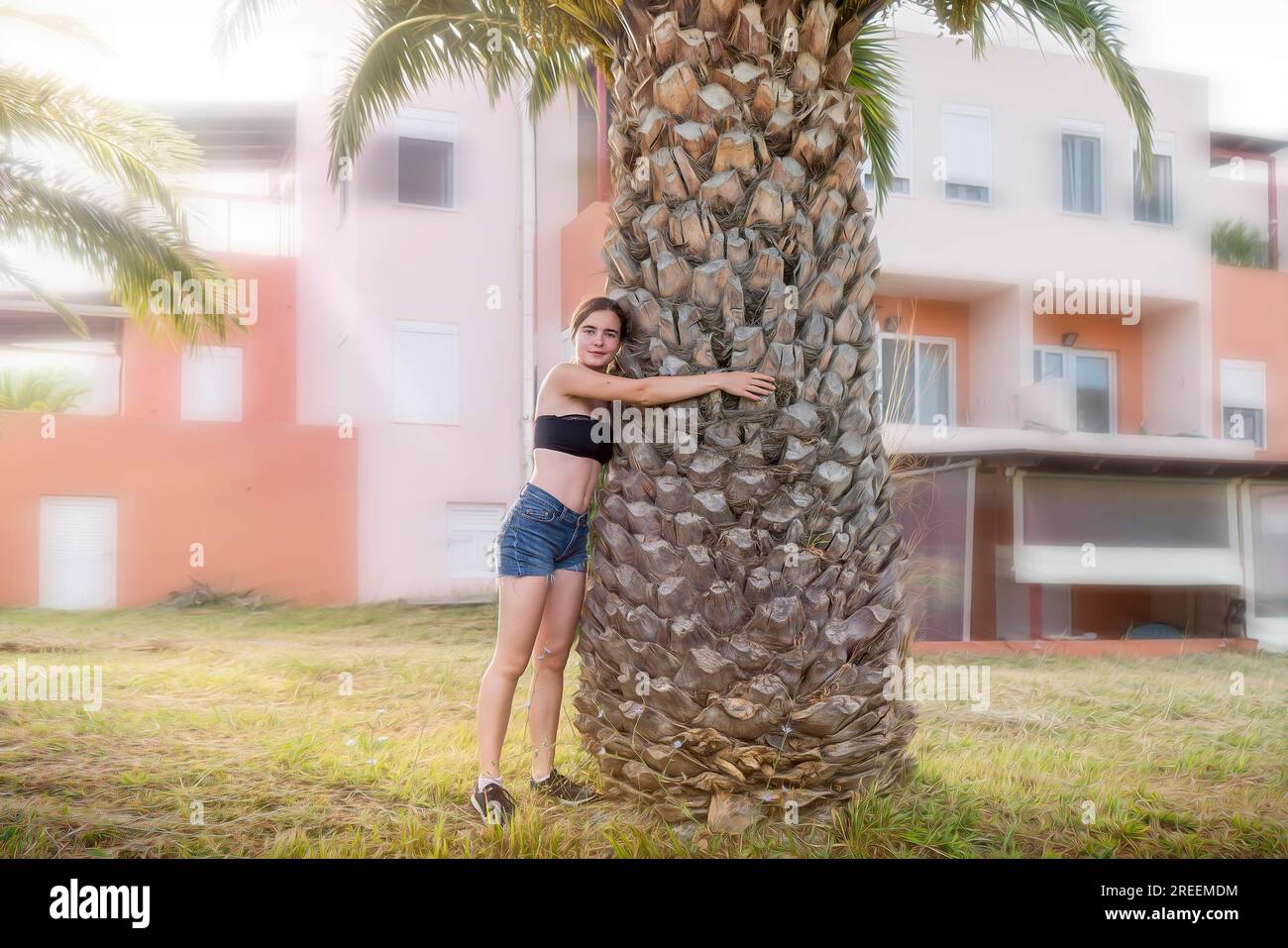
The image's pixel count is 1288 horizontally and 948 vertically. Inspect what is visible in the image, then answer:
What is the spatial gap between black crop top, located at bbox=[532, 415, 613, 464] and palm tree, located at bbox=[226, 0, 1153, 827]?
13 cm

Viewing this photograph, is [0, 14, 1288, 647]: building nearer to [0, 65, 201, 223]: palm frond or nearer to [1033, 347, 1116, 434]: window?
[1033, 347, 1116, 434]: window

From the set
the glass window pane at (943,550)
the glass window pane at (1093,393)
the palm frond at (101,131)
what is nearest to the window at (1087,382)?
the glass window pane at (1093,393)

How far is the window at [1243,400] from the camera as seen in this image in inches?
544

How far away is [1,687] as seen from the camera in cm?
676

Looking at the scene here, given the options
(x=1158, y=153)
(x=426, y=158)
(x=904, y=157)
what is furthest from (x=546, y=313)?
(x=1158, y=153)

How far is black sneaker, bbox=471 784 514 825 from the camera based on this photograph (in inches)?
153

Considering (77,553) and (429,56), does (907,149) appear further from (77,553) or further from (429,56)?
(77,553)

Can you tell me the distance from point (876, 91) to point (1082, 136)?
340 inches

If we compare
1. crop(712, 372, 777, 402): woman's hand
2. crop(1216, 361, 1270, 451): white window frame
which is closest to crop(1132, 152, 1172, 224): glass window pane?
crop(1216, 361, 1270, 451): white window frame

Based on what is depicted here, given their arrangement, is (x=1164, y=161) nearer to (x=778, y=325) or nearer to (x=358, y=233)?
(x=358, y=233)

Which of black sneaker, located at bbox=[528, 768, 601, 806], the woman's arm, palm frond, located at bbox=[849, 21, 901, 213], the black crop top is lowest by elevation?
black sneaker, located at bbox=[528, 768, 601, 806]

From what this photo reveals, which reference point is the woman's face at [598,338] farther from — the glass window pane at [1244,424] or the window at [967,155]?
the glass window pane at [1244,424]

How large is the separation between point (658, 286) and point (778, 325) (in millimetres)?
472

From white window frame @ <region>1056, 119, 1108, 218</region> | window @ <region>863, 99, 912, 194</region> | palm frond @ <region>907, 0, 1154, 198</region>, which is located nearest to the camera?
palm frond @ <region>907, 0, 1154, 198</region>
